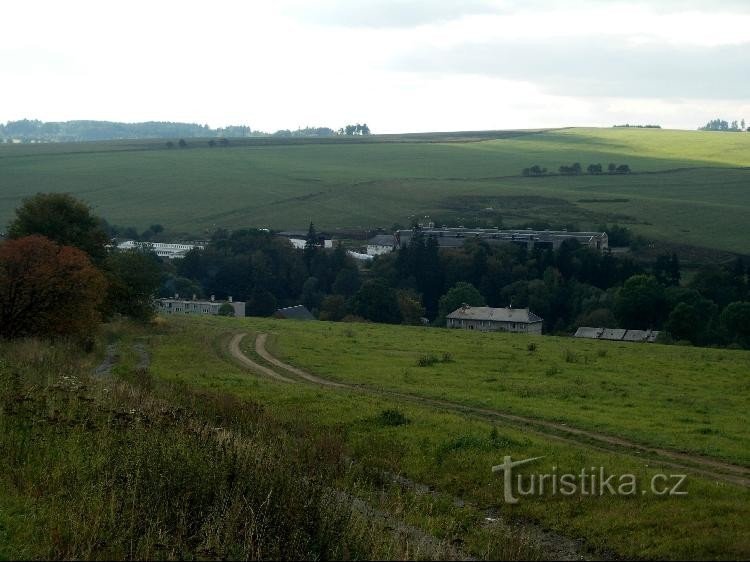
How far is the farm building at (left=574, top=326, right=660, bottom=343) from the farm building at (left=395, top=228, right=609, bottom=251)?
3799 cm

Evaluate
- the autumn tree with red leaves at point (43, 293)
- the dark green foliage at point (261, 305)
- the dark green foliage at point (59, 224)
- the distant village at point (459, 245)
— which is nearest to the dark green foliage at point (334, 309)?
the distant village at point (459, 245)

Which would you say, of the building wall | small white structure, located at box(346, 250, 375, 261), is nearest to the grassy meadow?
the building wall

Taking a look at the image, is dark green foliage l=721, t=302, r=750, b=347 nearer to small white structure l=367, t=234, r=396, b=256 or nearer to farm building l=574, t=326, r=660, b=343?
farm building l=574, t=326, r=660, b=343

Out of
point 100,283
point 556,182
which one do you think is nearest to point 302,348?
point 100,283

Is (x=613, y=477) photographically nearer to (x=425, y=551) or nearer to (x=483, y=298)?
(x=425, y=551)

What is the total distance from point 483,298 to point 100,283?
2348 inches

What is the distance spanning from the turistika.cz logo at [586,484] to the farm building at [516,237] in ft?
323

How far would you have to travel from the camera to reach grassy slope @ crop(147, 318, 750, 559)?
15242mm

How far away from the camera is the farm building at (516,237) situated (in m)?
121

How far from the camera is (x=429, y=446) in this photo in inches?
837

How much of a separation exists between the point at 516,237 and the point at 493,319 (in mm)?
43586

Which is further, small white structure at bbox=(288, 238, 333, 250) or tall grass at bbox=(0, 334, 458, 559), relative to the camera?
small white structure at bbox=(288, 238, 333, 250)

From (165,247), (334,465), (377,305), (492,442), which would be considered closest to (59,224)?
(334,465)

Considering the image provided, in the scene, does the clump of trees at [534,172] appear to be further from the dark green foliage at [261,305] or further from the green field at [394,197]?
the dark green foliage at [261,305]
